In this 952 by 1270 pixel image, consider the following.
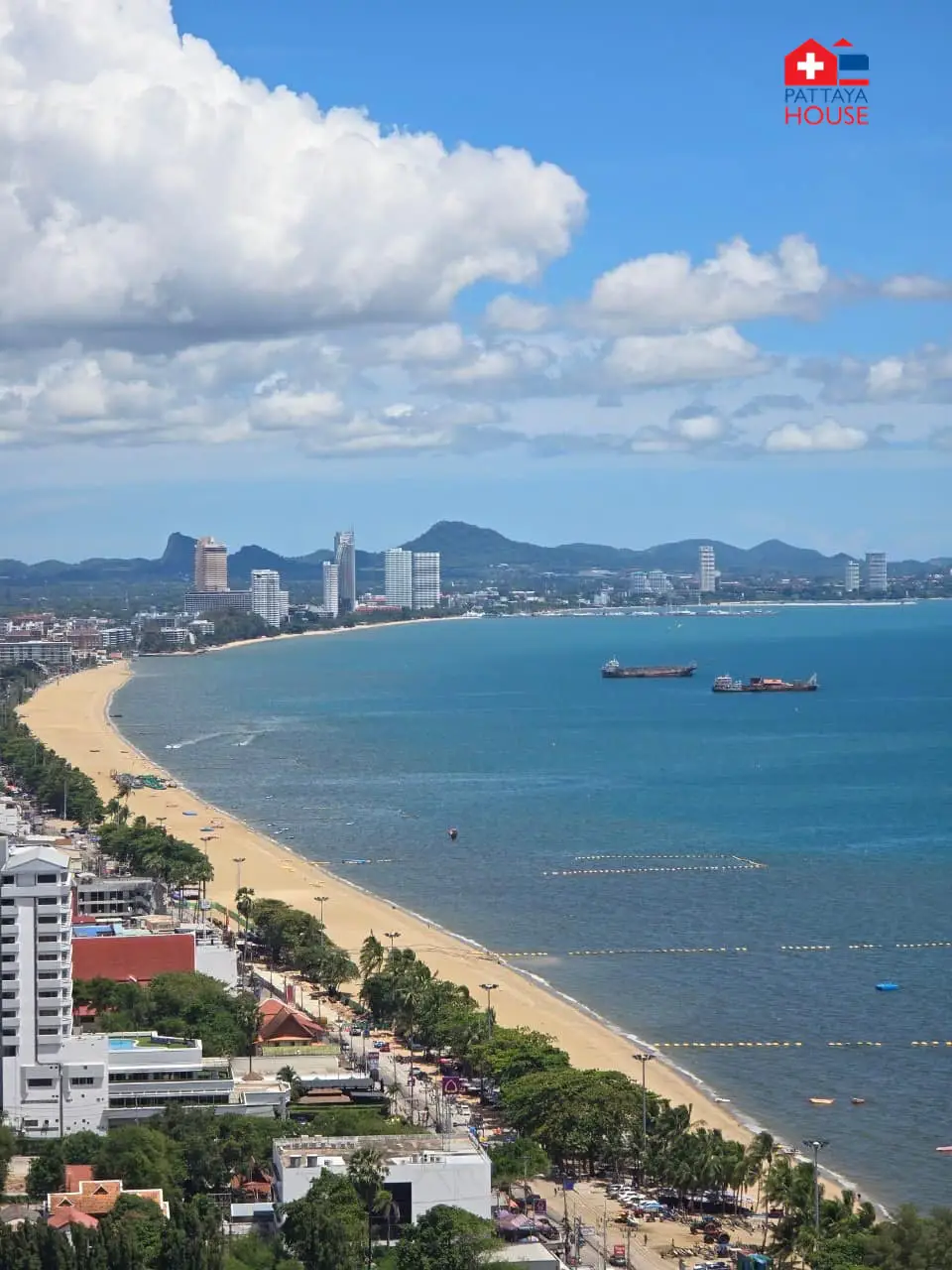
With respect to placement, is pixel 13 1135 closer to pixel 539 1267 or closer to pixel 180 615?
pixel 539 1267

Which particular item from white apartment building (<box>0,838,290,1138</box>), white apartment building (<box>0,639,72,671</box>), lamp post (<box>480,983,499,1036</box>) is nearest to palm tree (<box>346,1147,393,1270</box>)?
white apartment building (<box>0,838,290,1138</box>)

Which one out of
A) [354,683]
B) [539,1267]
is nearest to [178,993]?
[539,1267]

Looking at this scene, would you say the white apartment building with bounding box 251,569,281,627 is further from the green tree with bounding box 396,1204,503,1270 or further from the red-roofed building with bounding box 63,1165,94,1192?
the green tree with bounding box 396,1204,503,1270

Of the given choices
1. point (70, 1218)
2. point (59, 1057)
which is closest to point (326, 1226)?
point (70, 1218)

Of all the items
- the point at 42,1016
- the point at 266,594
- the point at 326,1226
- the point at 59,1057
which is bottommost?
the point at 326,1226

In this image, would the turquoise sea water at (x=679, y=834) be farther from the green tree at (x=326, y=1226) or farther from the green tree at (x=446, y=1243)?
the green tree at (x=326, y=1226)

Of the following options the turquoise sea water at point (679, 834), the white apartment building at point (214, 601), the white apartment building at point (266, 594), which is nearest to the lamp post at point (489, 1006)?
the turquoise sea water at point (679, 834)

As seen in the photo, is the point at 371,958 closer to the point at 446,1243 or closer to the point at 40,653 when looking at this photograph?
the point at 446,1243
